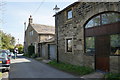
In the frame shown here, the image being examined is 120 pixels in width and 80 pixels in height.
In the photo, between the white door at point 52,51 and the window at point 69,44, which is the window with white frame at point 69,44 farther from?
the white door at point 52,51

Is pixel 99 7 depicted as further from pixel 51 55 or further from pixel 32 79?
pixel 51 55

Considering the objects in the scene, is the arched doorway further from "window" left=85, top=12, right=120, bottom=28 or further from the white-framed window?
the white-framed window

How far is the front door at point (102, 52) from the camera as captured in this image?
9141mm

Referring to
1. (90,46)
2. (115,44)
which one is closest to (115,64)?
(115,44)

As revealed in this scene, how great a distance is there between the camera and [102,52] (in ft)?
31.2

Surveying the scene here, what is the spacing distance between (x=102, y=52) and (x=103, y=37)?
103cm

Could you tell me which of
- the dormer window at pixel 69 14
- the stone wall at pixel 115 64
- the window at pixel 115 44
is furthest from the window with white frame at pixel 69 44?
the stone wall at pixel 115 64

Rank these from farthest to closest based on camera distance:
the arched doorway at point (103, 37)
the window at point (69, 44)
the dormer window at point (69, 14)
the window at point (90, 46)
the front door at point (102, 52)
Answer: the dormer window at point (69, 14)
the window at point (69, 44)
the window at point (90, 46)
the front door at point (102, 52)
the arched doorway at point (103, 37)

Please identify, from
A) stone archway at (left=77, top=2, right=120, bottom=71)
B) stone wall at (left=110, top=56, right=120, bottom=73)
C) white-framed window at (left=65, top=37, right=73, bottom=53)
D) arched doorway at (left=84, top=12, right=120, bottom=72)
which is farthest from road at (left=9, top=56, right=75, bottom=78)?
stone archway at (left=77, top=2, right=120, bottom=71)

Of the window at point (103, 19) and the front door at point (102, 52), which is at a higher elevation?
the window at point (103, 19)

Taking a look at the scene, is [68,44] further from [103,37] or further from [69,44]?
[103,37]

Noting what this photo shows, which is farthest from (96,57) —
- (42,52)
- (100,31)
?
(42,52)

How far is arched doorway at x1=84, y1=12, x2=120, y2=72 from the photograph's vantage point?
28.1 ft

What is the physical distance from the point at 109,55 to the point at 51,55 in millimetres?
11729
